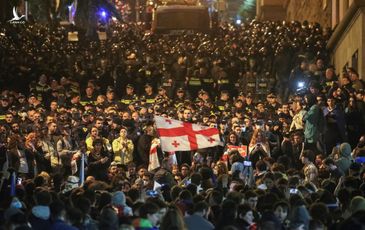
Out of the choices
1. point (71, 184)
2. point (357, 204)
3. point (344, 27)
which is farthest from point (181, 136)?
point (344, 27)

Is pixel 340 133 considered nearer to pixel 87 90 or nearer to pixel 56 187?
pixel 56 187

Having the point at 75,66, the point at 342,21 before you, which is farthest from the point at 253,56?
the point at 75,66

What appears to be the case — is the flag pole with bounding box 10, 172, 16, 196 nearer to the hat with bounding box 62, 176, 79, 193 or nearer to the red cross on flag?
the hat with bounding box 62, 176, 79, 193

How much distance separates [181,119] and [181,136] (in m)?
→ 5.62

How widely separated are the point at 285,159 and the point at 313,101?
4.39 metres

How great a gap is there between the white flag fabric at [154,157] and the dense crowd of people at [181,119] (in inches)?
14.6

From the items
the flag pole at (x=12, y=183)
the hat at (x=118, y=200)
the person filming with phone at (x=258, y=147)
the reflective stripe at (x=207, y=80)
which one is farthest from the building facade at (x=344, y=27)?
the hat at (x=118, y=200)

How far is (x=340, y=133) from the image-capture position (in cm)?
2608

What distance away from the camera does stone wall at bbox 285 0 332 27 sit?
46.3 meters

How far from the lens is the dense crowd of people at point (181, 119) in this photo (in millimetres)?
15055

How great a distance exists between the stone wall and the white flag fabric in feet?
66.7

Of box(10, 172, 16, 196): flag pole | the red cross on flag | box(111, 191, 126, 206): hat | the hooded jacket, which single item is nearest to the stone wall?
the red cross on flag

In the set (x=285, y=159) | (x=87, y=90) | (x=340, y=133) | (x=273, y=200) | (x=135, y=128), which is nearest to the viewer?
(x=273, y=200)

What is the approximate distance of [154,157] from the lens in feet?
84.2
